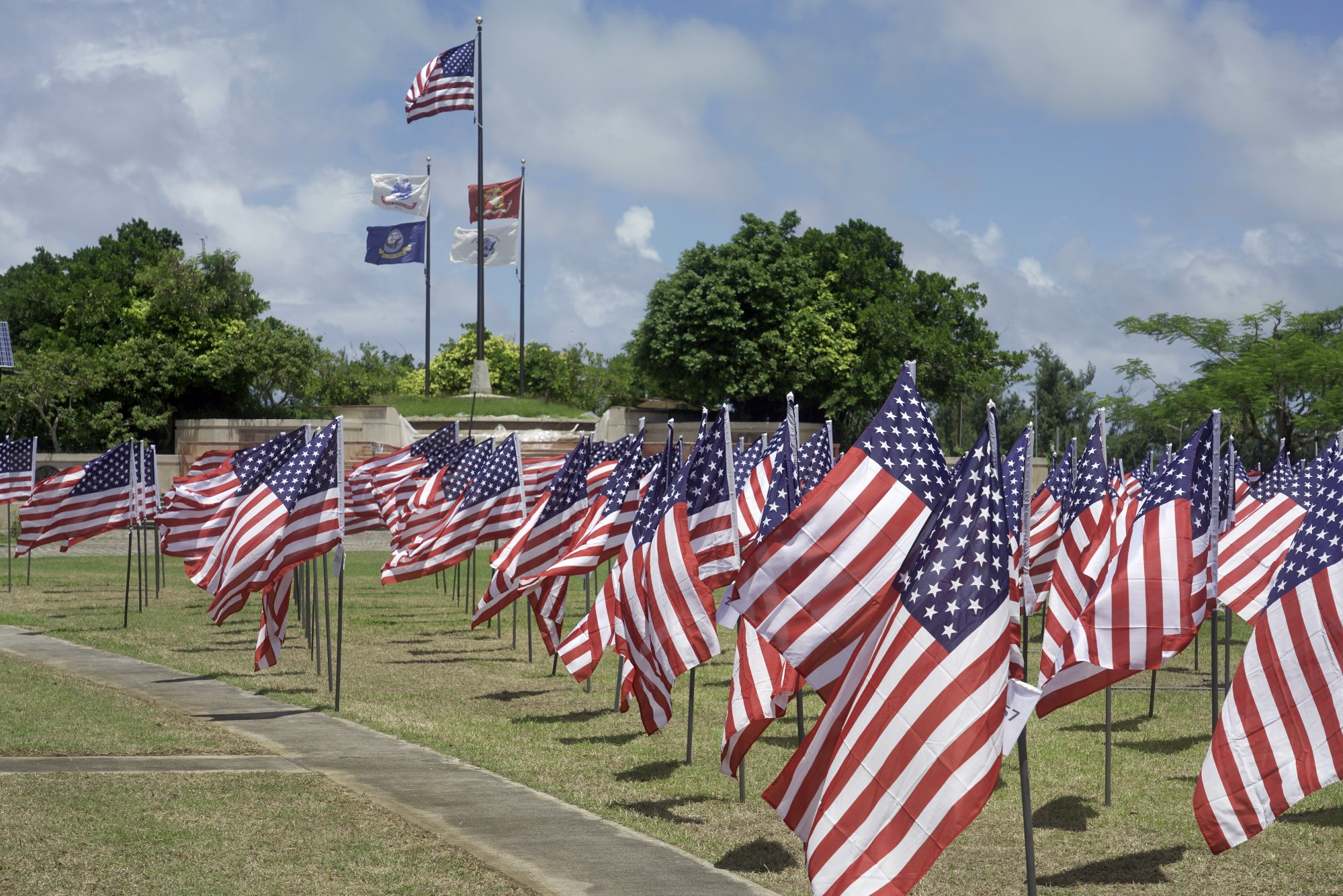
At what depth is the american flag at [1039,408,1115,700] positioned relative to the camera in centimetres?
1191

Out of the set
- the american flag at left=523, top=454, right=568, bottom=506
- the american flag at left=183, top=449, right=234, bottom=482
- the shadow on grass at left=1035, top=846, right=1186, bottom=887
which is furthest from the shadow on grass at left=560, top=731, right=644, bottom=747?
the american flag at left=183, top=449, right=234, bottom=482

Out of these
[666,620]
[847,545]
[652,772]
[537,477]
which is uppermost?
[537,477]

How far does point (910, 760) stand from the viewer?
21.6ft

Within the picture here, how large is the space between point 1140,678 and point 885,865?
509 inches

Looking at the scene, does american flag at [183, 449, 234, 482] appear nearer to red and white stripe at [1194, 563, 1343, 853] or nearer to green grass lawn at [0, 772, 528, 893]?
green grass lawn at [0, 772, 528, 893]

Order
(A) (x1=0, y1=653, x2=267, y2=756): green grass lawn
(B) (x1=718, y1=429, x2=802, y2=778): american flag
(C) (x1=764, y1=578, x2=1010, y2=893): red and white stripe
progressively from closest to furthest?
(C) (x1=764, y1=578, x2=1010, y2=893): red and white stripe, (B) (x1=718, y1=429, x2=802, y2=778): american flag, (A) (x1=0, y1=653, x2=267, y2=756): green grass lawn

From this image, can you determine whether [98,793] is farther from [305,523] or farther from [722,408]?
[722,408]

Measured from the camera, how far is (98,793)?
10547 millimetres

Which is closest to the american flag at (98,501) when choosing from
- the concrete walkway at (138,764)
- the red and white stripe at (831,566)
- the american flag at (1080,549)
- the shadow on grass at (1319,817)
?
the concrete walkway at (138,764)

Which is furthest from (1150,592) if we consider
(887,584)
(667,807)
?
(667,807)

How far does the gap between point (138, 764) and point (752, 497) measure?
7.70 meters

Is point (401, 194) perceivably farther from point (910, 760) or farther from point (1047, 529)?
point (910, 760)

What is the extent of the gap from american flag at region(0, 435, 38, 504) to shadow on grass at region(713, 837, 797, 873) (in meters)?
23.5

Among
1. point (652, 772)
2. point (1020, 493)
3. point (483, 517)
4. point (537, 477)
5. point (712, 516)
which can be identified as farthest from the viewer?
point (537, 477)
